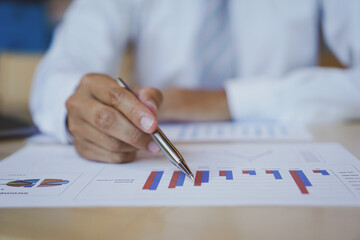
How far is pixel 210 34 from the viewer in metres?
0.92

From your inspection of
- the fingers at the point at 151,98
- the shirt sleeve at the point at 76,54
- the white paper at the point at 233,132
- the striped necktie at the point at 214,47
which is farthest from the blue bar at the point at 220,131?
the striped necktie at the point at 214,47

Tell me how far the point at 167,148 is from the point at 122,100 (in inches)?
3.2

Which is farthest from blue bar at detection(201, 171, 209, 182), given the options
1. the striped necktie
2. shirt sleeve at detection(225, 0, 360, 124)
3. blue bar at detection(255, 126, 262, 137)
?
the striped necktie

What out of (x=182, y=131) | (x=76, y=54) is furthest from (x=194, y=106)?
(x=76, y=54)

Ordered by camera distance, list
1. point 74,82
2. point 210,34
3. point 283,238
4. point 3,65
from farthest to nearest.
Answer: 1. point 3,65
2. point 210,34
3. point 74,82
4. point 283,238

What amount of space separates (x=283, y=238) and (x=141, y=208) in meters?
0.11

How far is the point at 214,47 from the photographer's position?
0.93m

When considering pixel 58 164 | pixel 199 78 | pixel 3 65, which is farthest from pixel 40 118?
pixel 3 65

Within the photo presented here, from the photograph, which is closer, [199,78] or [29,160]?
[29,160]

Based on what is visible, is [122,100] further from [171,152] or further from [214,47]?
[214,47]

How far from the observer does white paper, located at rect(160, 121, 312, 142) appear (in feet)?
1.66

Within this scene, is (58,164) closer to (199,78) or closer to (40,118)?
(40,118)

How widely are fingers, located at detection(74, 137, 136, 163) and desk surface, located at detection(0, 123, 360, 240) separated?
0.13 metres

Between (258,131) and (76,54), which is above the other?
(76,54)
